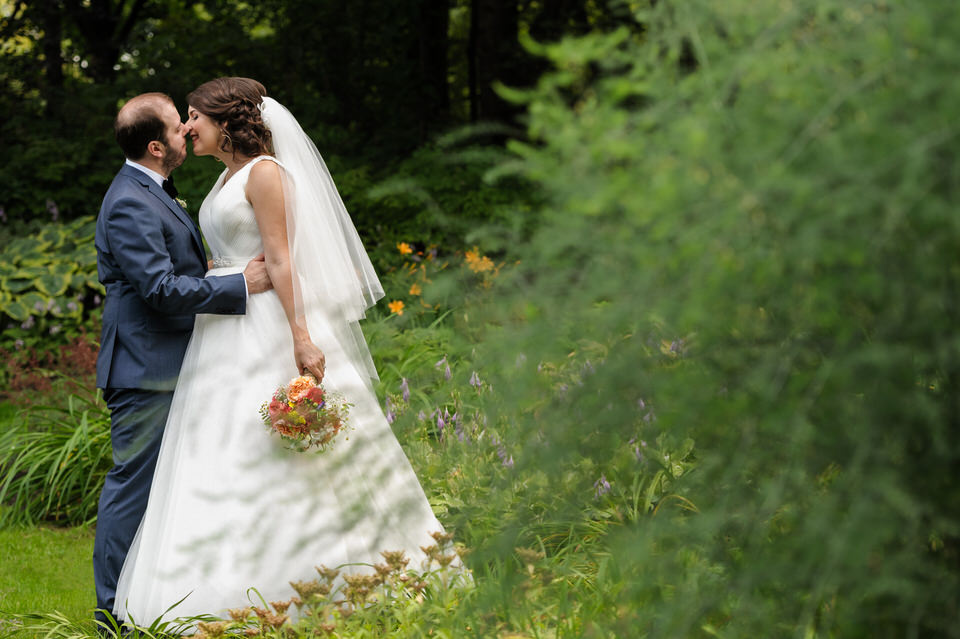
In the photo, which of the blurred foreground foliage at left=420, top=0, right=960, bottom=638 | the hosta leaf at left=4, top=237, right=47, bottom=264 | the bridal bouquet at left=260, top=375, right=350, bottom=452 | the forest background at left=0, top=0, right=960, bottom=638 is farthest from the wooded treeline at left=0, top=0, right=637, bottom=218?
the blurred foreground foliage at left=420, top=0, right=960, bottom=638

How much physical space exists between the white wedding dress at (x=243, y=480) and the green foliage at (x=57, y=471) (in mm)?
1616

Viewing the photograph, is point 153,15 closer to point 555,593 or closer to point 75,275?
point 75,275

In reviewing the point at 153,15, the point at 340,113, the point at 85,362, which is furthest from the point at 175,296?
the point at 153,15

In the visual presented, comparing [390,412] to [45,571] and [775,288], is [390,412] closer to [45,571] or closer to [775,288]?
[45,571]

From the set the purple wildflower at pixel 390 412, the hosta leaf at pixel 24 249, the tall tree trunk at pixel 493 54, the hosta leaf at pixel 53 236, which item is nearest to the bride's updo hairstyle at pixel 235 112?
the purple wildflower at pixel 390 412

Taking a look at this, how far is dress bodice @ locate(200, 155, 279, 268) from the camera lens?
3.63 metres

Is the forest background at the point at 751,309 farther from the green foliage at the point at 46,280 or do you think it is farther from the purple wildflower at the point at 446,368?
the green foliage at the point at 46,280

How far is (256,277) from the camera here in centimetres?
368

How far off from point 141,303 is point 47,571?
→ 1.67 metres

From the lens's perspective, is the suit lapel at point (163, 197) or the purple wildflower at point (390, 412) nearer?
the suit lapel at point (163, 197)

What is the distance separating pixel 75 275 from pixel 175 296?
4.84m

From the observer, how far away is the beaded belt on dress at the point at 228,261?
374 centimetres

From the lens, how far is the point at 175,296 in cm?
352

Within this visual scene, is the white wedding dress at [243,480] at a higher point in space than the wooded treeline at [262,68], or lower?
lower
